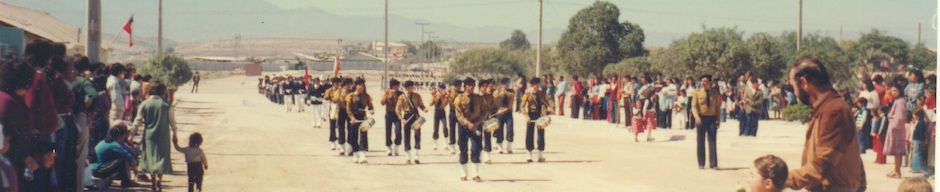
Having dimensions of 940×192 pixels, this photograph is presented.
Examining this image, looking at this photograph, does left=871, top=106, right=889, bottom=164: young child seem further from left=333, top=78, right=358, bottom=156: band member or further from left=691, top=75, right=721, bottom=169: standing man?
left=333, top=78, right=358, bottom=156: band member

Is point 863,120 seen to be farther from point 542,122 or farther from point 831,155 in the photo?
point 831,155

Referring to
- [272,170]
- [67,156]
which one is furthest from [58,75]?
[272,170]

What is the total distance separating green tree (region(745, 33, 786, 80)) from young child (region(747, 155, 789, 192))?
2155 inches

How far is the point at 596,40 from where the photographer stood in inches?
2980

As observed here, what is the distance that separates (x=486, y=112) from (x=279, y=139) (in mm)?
9504

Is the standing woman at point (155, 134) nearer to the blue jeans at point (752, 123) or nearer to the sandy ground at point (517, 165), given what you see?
the sandy ground at point (517, 165)

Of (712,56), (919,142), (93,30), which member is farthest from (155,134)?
(712,56)

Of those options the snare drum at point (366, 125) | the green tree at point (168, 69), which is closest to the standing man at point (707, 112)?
the snare drum at point (366, 125)

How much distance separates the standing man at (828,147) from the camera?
23.3 ft

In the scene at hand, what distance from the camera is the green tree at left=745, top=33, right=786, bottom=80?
6016 centimetres

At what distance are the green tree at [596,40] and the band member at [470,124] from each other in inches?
2272

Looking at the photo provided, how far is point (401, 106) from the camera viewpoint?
19.7m

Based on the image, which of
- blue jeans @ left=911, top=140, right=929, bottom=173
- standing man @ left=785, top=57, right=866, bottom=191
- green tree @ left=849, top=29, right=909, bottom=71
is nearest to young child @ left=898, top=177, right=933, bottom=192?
standing man @ left=785, top=57, right=866, bottom=191

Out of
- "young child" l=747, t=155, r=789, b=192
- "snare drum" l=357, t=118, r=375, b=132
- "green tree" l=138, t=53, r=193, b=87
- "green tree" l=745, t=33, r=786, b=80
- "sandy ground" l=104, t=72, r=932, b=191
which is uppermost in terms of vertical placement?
"green tree" l=745, t=33, r=786, b=80
